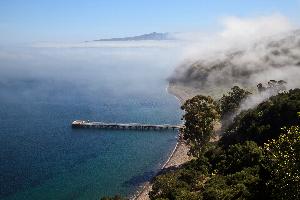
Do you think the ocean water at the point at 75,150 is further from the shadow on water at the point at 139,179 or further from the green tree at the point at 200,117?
the green tree at the point at 200,117

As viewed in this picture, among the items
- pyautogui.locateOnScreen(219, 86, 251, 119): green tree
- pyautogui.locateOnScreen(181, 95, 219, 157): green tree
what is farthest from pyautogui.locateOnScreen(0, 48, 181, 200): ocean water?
pyautogui.locateOnScreen(219, 86, 251, 119): green tree

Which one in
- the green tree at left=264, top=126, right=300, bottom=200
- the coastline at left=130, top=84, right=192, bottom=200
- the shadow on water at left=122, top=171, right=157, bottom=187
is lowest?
the shadow on water at left=122, top=171, right=157, bottom=187

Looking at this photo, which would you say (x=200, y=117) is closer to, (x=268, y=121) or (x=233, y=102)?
(x=268, y=121)

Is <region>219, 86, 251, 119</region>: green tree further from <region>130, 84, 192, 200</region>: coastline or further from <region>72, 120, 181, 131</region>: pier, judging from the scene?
<region>72, 120, 181, 131</region>: pier

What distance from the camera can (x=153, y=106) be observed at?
170625mm

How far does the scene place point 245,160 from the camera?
5622cm

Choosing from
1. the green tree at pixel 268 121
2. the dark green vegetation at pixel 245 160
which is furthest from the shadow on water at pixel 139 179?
the green tree at pixel 268 121

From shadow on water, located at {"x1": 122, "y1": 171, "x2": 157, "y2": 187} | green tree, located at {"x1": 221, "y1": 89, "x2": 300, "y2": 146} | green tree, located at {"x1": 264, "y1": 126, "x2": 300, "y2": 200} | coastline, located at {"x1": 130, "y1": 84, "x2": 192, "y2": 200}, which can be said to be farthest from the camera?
shadow on water, located at {"x1": 122, "y1": 171, "x2": 157, "y2": 187}

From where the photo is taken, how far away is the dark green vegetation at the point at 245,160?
3038cm

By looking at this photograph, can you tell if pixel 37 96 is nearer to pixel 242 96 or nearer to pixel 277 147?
pixel 242 96

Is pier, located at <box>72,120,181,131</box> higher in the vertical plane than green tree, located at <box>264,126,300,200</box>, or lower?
lower

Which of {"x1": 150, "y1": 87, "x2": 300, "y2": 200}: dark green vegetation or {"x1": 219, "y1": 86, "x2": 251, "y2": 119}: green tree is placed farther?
{"x1": 219, "y1": 86, "x2": 251, "y2": 119}: green tree

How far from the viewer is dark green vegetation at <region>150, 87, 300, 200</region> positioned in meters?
30.4

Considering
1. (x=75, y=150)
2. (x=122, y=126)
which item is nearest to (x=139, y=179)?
(x=75, y=150)
